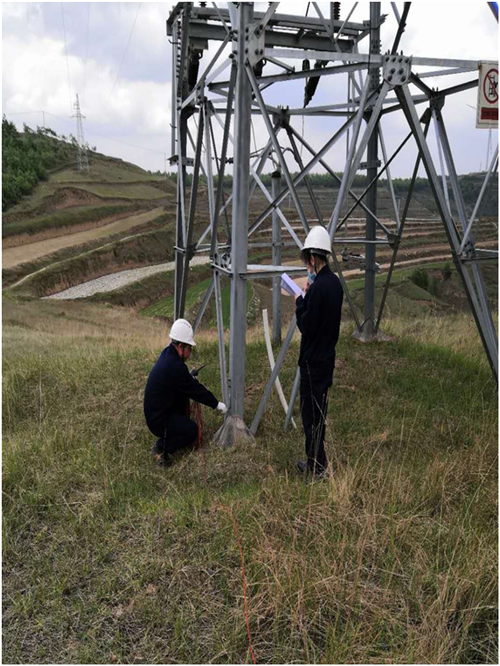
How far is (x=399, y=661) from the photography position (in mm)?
2662

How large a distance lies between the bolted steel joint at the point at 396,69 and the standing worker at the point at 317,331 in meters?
1.95

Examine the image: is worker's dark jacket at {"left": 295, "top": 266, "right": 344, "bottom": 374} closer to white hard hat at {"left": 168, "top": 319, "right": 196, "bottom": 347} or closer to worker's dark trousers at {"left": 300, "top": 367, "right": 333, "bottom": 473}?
worker's dark trousers at {"left": 300, "top": 367, "right": 333, "bottom": 473}

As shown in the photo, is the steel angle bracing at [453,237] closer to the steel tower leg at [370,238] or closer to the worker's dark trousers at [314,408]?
the worker's dark trousers at [314,408]

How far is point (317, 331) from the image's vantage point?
465 cm

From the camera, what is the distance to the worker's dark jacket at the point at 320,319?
15.0ft

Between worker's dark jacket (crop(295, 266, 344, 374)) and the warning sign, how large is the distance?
222cm

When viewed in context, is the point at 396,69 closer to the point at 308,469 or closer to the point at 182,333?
the point at 182,333

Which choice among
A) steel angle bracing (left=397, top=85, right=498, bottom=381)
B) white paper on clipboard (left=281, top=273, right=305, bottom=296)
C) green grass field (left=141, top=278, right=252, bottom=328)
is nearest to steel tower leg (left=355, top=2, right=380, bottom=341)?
steel angle bracing (left=397, top=85, right=498, bottom=381)

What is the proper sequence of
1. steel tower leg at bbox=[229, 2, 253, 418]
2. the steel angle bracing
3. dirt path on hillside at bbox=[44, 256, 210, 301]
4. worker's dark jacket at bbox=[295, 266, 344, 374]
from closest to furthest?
worker's dark jacket at bbox=[295, 266, 344, 374], steel tower leg at bbox=[229, 2, 253, 418], the steel angle bracing, dirt path on hillside at bbox=[44, 256, 210, 301]

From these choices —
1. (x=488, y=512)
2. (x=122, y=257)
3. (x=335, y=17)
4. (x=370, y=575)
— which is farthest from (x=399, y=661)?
(x=122, y=257)

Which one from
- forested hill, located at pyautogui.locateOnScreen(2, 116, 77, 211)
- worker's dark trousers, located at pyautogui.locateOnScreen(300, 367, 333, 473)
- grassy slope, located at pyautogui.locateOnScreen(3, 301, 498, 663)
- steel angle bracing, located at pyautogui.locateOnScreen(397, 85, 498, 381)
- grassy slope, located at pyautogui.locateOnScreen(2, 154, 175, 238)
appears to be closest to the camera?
grassy slope, located at pyautogui.locateOnScreen(3, 301, 498, 663)

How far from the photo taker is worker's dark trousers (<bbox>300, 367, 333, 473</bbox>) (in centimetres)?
471

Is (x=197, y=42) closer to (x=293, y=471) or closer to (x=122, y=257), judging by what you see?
(x=293, y=471)

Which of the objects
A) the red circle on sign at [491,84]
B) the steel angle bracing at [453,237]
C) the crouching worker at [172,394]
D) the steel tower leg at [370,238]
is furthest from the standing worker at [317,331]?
the steel tower leg at [370,238]
